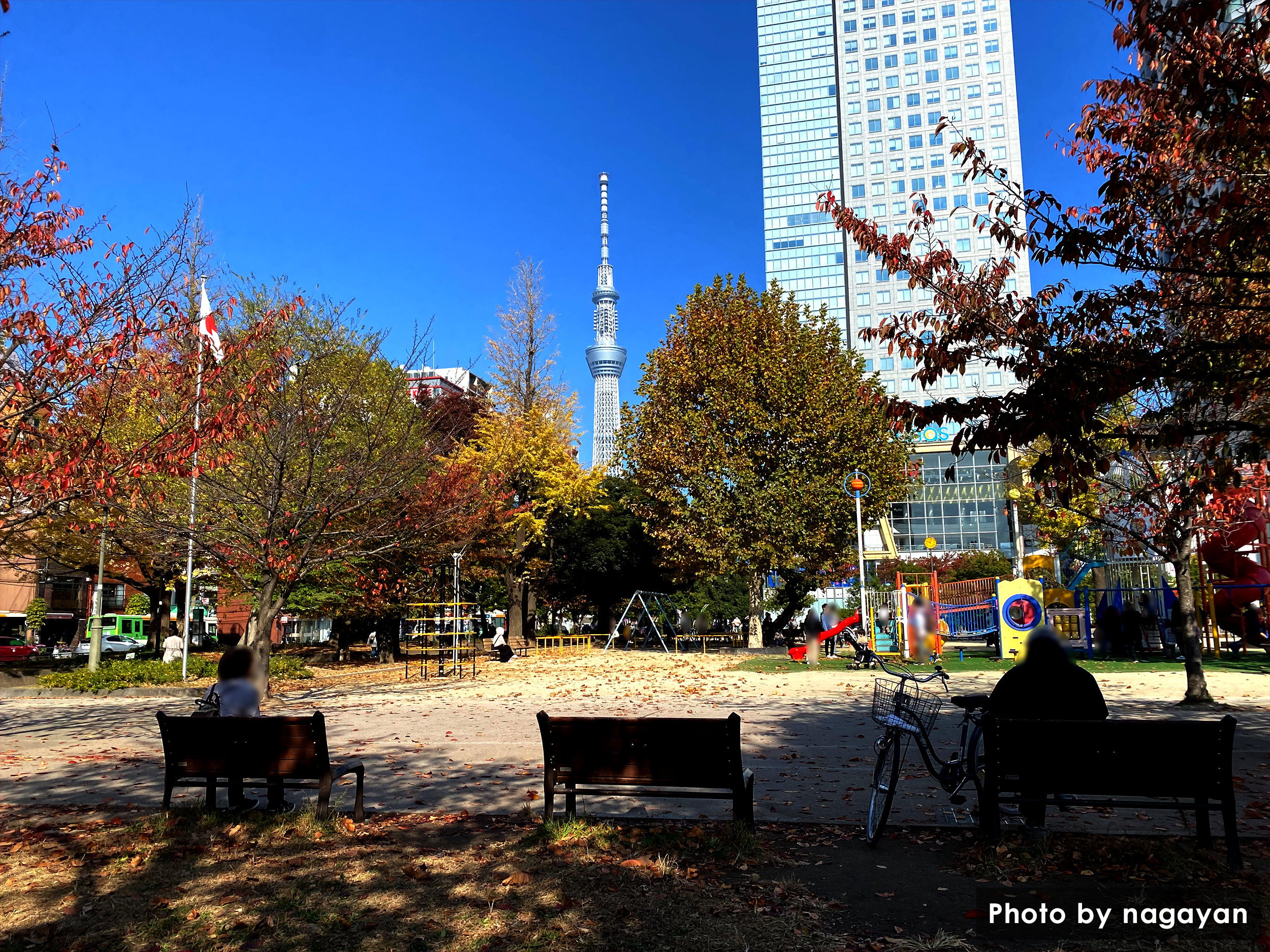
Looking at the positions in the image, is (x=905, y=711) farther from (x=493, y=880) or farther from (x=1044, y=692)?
(x=493, y=880)

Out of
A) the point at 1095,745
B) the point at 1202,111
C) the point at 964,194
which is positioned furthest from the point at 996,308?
the point at 964,194

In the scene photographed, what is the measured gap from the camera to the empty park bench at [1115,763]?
18.1ft

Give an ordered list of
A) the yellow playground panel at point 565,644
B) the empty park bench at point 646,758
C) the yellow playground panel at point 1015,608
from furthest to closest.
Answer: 1. the yellow playground panel at point 565,644
2. the yellow playground panel at point 1015,608
3. the empty park bench at point 646,758

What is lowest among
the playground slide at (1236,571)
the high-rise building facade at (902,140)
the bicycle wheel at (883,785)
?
the bicycle wheel at (883,785)

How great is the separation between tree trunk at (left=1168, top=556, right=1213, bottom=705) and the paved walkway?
1.24 ft

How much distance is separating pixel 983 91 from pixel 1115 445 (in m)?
120

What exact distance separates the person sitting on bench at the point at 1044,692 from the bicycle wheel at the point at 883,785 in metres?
0.72

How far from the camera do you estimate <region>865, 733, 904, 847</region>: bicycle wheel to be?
243 inches

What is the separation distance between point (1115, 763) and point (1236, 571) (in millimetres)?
25471

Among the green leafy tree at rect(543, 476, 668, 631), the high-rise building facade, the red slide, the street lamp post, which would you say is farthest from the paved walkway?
the high-rise building facade

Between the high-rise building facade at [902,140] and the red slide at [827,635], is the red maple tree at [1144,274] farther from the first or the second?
the high-rise building facade at [902,140]

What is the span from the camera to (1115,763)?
18.5ft

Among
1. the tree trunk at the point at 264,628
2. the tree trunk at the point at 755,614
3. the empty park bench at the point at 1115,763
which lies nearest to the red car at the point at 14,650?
the tree trunk at the point at 264,628

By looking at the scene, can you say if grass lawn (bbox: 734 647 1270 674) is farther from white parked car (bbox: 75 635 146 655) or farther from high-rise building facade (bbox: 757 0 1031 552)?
high-rise building facade (bbox: 757 0 1031 552)
